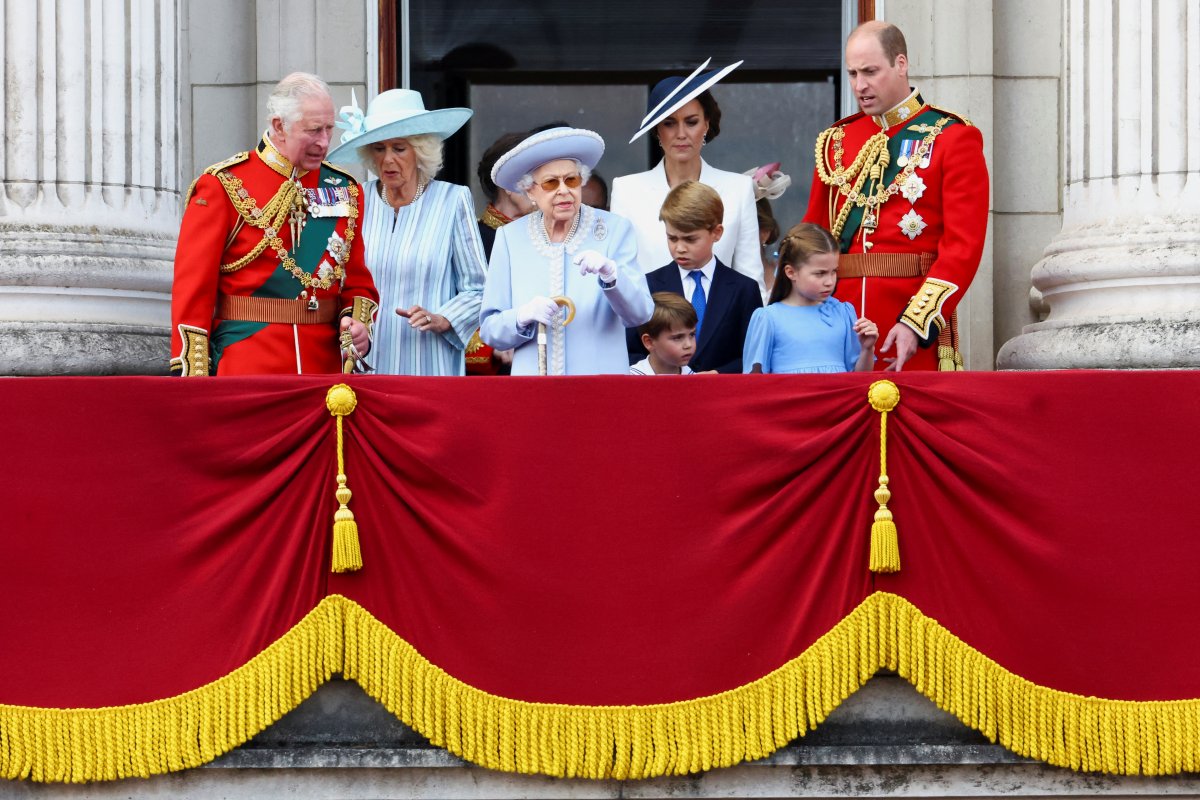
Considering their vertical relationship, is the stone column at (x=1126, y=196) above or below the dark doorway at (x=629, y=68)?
below

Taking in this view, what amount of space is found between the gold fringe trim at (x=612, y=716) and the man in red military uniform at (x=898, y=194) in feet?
4.29

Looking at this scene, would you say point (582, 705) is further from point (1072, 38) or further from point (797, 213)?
point (797, 213)

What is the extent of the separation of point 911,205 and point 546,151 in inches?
50.0

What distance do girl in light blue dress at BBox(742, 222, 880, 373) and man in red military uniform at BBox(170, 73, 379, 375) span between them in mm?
1237

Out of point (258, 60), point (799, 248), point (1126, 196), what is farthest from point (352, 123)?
point (1126, 196)

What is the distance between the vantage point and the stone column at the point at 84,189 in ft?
22.2

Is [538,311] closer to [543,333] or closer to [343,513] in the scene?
[543,333]

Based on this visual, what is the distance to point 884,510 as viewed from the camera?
214 inches

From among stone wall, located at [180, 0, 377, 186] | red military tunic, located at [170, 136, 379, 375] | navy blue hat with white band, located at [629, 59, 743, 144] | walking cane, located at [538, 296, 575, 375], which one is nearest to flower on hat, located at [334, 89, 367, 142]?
red military tunic, located at [170, 136, 379, 375]

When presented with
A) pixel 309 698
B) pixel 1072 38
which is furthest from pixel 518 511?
pixel 1072 38

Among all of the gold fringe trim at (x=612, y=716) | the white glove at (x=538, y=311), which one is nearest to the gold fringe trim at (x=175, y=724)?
the gold fringe trim at (x=612, y=716)

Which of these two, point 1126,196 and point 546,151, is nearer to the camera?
point 546,151

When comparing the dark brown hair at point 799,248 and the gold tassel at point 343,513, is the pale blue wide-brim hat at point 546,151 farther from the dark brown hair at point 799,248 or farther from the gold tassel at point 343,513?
the gold tassel at point 343,513

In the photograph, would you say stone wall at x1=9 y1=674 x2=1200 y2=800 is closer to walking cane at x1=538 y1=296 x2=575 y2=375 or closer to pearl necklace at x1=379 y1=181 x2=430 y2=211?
walking cane at x1=538 y1=296 x2=575 y2=375
